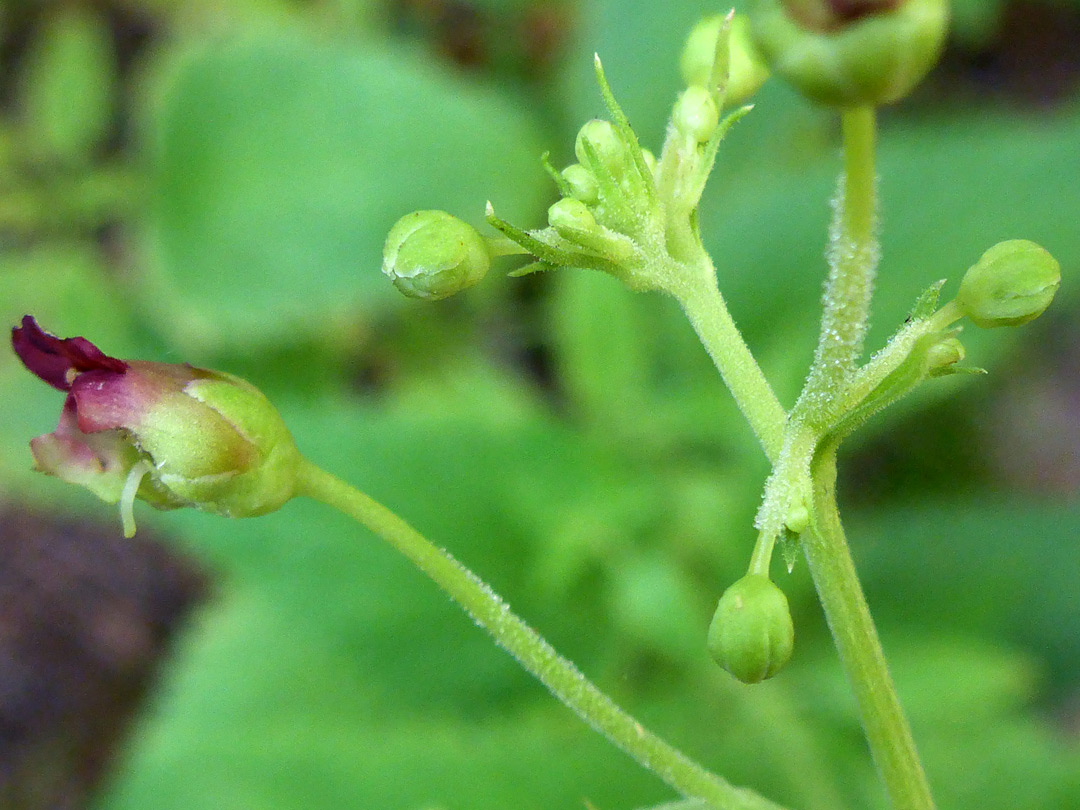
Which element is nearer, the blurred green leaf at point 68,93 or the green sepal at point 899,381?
the green sepal at point 899,381

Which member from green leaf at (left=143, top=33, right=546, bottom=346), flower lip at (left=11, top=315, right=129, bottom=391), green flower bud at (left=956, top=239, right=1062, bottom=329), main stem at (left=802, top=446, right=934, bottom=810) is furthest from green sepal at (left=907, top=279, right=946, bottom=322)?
green leaf at (left=143, top=33, right=546, bottom=346)

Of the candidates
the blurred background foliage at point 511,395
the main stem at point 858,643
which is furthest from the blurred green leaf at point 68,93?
the main stem at point 858,643

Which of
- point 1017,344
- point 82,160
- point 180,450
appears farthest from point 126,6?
point 180,450

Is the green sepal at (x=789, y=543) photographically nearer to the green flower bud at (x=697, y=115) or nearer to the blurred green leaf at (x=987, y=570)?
the green flower bud at (x=697, y=115)

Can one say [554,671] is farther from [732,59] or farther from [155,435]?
[732,59]

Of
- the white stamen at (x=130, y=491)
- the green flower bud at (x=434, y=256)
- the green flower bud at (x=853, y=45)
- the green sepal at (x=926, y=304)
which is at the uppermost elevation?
the green flower bud at (x=853, y=45)

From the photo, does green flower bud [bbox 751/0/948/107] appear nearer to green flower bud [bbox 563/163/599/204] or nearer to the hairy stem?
the hairy stem
